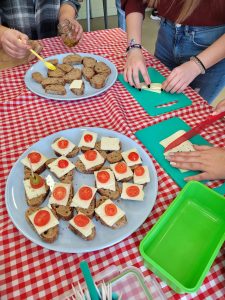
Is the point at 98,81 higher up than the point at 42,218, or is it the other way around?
the point at 98,81

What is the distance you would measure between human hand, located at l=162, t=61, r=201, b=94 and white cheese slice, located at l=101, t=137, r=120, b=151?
41cm

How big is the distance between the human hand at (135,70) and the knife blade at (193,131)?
36 centimetres

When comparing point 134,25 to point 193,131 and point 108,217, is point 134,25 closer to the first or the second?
point 193,131

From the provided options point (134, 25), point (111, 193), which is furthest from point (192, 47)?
point (111, 193)

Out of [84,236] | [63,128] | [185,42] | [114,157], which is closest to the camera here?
[84,236]

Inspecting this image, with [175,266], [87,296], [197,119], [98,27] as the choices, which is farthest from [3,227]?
[98,27]

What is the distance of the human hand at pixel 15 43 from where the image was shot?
138cm

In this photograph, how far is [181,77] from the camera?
1.24 metres

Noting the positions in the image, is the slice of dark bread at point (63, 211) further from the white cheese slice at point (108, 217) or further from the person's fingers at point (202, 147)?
the person's fingers at point (202, 147)

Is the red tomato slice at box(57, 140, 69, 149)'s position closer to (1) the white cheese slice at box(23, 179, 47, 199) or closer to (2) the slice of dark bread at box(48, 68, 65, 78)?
(1) the white cheese slice at box(23, 179, 47, 199)

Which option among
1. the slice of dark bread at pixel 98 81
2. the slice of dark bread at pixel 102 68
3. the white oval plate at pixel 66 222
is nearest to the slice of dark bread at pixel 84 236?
the white oval plate at pixel 66 222

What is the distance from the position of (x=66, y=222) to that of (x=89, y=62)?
88 centimetres

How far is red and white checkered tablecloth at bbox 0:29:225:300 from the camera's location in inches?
28.5

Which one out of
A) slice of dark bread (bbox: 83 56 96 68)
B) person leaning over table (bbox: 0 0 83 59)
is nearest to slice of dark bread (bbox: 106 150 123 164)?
slice of dark bread (bbox: 83 56 96 68)
